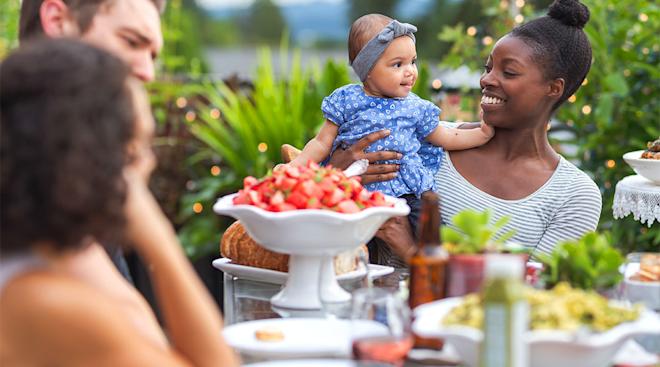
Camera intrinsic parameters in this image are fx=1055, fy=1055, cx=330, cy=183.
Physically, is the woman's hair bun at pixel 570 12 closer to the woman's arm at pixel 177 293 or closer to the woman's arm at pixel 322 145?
the woman's arm at pixel 322 145

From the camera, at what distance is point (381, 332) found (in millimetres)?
1842

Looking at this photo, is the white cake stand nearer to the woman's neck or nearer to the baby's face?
the baby's face

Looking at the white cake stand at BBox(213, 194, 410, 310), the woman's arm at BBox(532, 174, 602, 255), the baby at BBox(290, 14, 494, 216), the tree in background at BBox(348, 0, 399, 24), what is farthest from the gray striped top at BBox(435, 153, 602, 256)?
the tree in background at BBox(348, 0, 399, 24)

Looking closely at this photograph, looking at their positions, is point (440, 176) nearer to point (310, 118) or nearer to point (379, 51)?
point (379, 51)

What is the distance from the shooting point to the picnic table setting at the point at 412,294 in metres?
1.81

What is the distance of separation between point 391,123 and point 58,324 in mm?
1900

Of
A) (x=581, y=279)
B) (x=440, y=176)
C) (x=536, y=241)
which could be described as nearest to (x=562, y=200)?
(x=536, y=241)

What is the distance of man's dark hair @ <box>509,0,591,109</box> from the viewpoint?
3273mm

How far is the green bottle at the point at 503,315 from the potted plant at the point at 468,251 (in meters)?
0.47

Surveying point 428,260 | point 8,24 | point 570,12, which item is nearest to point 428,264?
point 428,260

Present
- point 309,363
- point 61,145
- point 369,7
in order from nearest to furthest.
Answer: point 61,145, point 309,363, point 369,7

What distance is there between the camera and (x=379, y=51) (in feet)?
10.4

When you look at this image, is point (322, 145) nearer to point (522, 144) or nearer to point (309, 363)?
point (522, 144)

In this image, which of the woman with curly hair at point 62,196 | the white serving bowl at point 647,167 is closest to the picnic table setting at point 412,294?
the woman with curly hair at point 62,196
